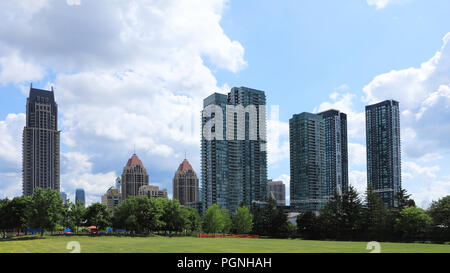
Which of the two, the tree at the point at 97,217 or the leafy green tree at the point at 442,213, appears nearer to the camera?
the leafy green tree at the point at 442,213

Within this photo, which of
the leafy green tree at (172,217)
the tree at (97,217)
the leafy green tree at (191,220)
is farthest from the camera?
the leafy green tree at (191,220)

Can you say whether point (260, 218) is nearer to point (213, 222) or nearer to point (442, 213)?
point (213, 222)

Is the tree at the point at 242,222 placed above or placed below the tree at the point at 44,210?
below

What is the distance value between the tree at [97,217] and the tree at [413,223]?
2611 inches

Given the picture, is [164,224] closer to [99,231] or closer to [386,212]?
[99,231]

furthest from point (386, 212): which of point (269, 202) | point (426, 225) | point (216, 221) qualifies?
point (216, 221)

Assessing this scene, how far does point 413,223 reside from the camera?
6700 centimetres

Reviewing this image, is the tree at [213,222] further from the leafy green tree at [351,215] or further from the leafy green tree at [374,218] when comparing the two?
the leafy green tree at [374,218]

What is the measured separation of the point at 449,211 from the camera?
63781mm

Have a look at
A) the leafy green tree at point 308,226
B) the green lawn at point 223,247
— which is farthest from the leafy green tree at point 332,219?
the green lawn at point 223,247

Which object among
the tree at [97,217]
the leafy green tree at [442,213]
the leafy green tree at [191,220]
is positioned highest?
the leafy green tree at [442,213]

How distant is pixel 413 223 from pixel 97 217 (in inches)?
2756

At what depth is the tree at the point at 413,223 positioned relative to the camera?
65.9 m

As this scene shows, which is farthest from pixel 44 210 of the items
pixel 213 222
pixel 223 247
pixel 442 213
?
pixel 442 213
